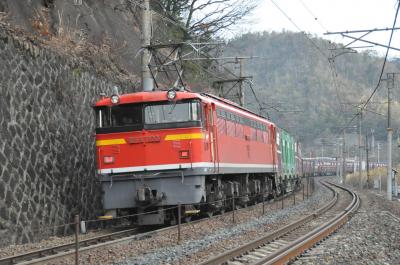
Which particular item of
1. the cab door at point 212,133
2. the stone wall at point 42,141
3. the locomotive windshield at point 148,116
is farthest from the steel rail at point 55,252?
the cab door at point 212,133

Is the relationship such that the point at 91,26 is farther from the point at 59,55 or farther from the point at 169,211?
the point at 169,211

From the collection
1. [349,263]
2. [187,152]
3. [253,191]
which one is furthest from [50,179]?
[253,191]

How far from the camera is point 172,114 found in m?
15.3

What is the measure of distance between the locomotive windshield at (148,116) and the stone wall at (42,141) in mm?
1483

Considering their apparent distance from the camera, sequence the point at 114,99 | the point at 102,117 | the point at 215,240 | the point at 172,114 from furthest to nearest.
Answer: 1. the point at 102,117
2. the point at 114,99
3. the point at 172,114
4. the point at 215,240

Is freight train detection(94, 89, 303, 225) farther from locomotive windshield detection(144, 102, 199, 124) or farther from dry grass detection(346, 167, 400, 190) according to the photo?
dry grass detection(346, 167, 400, 190)

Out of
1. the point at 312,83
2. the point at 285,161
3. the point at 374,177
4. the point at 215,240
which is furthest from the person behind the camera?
the point at 312,83

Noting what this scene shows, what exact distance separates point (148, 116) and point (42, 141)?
2825mm

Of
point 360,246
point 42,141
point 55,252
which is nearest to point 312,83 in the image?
point 42,141

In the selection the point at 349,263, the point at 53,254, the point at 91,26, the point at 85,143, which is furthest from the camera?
the point at 91,26

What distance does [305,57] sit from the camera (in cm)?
10444

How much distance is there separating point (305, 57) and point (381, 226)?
90.7m

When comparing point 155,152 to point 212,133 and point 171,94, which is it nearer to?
point 171,94

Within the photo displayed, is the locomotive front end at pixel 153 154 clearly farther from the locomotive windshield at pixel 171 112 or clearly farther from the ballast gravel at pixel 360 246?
the ballast gravel at pixel 360 246
